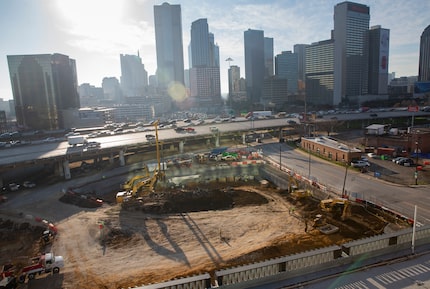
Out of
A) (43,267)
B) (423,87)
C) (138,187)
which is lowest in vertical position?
(43,267)

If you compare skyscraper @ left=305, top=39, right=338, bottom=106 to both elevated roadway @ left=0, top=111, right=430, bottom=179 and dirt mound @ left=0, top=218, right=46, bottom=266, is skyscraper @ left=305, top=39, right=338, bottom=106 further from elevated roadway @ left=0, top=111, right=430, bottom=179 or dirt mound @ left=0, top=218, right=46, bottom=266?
dirt mound @ left=0, top=218, right=46, bottom=266

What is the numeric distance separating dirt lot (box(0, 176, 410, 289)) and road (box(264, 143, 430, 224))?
11.4 feet

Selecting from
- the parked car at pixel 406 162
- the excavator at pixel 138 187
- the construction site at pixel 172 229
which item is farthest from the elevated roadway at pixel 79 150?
the parked car at pixel 406 162

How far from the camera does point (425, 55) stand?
191750 mm

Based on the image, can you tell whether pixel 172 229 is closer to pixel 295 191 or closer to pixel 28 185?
pixel 295 191

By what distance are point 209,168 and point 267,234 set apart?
18.4 meters

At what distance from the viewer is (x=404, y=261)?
10188 millimetres

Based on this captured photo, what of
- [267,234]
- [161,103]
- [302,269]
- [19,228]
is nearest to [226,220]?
[267,234]

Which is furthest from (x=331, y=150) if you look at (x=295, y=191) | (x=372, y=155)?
(x=295, y=191)

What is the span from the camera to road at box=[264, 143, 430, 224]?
23.8 m

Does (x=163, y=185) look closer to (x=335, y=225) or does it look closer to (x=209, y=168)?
(x=209, y=168)

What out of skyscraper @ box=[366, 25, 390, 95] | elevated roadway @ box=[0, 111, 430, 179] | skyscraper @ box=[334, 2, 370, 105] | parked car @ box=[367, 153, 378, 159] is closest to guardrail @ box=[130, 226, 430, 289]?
parked car @ box=[367, 153, 378, 159]

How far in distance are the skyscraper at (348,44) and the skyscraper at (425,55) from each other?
55743 millimetres

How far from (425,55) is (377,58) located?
161 feet
